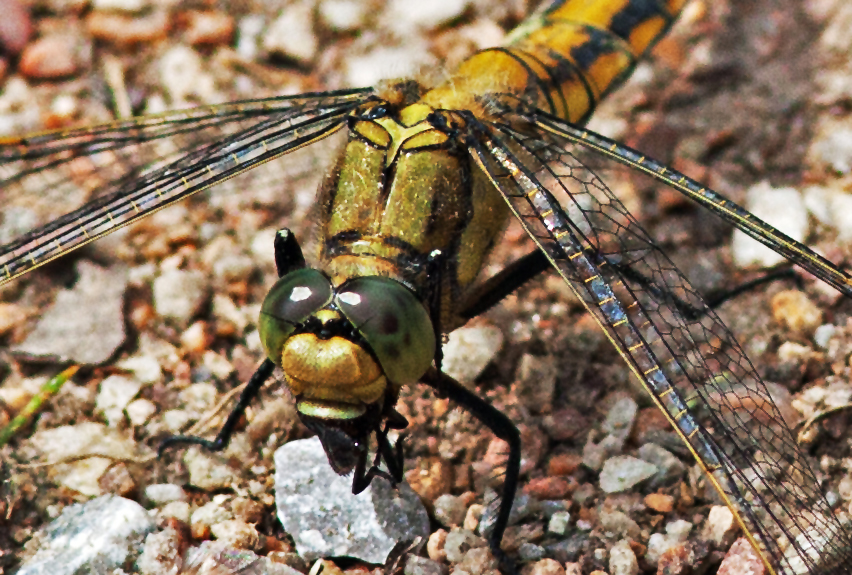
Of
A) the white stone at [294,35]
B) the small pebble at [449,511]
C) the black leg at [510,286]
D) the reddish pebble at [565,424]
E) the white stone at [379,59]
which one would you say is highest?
the white stone at [294,35]

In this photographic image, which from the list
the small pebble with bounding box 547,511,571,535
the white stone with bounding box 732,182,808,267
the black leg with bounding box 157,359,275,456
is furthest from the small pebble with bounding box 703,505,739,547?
the black leg with bounding box 157,359,275,456

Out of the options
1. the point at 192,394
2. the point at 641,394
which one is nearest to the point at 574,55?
the point at 641,394

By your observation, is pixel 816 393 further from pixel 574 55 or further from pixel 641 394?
pixel 574 55

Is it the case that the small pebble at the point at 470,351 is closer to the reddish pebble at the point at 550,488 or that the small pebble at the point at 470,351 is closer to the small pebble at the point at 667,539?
the reddish pebble at the point at 550,488

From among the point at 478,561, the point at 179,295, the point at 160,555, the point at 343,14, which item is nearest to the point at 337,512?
the point at 478,561

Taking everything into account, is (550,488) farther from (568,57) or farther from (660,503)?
(568,57)

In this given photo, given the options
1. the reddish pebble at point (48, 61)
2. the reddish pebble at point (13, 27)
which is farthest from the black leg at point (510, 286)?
the reddish pebble at point (13, 27)

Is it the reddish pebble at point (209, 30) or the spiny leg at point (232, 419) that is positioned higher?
the reddish pebble at point (209, 30)
